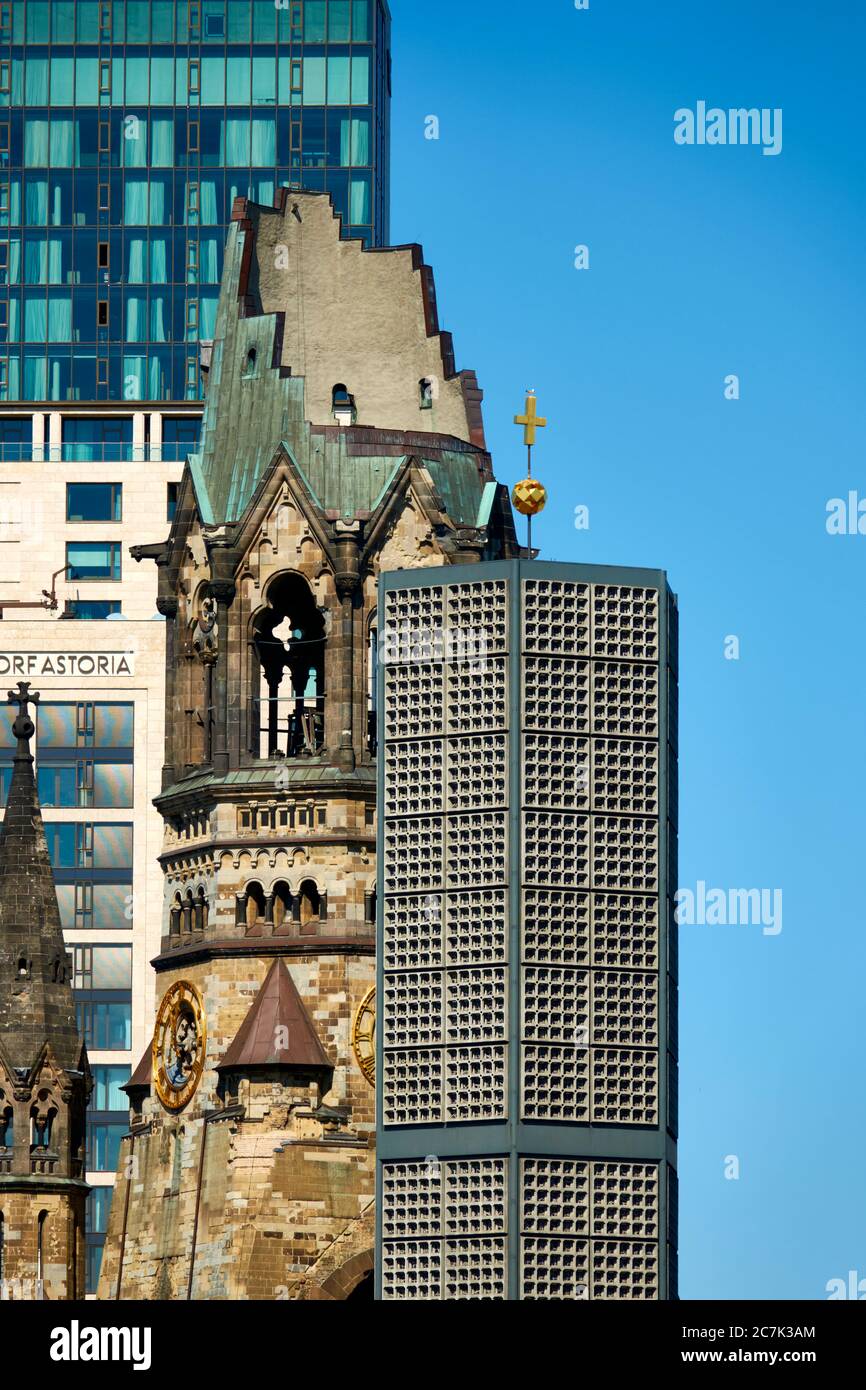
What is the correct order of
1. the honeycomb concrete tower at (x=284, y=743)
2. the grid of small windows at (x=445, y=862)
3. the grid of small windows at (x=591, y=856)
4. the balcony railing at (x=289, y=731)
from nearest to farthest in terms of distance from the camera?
the grid of small windows at (x=445, y=862)
the grid of small windows at (x=591, y=856)
the honeycomb concrete tower at (x=284, y=743)
the balcony railing at (x=289, y=731)

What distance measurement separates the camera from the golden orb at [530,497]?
137 metres

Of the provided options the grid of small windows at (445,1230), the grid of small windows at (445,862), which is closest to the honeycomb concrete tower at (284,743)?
the grid of small windows at (445,1230)

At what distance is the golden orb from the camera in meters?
137

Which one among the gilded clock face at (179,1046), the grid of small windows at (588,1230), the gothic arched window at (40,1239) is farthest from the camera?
the gothic arched window at (40,1239)

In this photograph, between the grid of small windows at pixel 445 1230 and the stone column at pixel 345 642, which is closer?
the grid of small windows at pixel 445 1230

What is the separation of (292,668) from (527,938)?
18.4 m

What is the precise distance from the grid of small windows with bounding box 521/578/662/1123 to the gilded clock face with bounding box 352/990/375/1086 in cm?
932

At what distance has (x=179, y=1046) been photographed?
13912 cm

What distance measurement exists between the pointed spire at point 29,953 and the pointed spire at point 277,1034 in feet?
19.7

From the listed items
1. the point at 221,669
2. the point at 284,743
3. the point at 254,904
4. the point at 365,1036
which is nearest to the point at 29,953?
the point at 254,904

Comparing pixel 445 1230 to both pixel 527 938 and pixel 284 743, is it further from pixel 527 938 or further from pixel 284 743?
pixel 284 743

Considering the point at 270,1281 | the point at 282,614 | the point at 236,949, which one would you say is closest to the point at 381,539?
the point at 282,614

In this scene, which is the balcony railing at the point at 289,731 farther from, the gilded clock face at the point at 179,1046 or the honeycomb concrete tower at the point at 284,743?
the gilded clock face at the point at 179,1046
